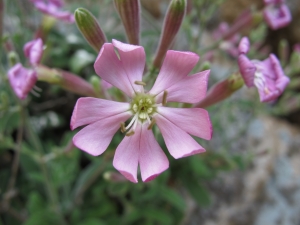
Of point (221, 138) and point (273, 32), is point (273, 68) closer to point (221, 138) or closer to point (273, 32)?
point (221, 138)

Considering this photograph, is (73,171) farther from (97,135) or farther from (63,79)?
(97,135)

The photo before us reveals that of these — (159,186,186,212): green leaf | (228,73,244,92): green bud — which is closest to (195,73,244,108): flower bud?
(228,73,244,92): green bud

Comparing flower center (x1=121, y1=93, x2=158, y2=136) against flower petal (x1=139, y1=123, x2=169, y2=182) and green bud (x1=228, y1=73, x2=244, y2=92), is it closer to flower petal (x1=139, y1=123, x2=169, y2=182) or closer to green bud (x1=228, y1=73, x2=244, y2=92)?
flower petal (x1=139, y1=123, x2=169, y2=182)

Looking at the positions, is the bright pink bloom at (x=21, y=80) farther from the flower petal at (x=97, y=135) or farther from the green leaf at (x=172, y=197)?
the green leaf at (x=172, y=197)

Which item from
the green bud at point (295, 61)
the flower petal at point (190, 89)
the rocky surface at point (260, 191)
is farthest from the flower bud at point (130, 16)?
the rocky surface at point (260, 191)

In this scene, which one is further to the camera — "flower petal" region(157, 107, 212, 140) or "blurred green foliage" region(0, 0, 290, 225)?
"blurred green foliage" region(0, 0, 290, 225)

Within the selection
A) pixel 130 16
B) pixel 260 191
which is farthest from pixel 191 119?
pixel 260 191
